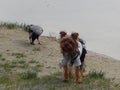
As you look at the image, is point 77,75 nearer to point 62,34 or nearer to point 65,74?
point 65,74

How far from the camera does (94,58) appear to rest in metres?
16.5

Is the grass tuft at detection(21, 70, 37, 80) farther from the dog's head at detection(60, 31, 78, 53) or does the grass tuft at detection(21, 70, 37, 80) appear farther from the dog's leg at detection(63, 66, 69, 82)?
the dog's head at detection(60, 31, 78, 53)

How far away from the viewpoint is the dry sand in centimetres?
1425

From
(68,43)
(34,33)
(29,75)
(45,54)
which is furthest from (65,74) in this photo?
(34,33)

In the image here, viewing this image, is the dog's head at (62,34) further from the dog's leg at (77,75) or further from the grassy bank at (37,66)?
the grassy bank at (37,66)

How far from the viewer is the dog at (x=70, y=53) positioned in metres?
11.1

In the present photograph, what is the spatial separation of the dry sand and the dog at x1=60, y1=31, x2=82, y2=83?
50.9 inches

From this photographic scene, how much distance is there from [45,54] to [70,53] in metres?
5.04

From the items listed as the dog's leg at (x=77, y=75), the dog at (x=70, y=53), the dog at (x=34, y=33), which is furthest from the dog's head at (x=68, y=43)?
the dog at (x=34, y=33)

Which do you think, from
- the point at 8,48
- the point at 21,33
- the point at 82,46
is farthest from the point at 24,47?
the point at 82,46

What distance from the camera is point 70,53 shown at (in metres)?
11.4

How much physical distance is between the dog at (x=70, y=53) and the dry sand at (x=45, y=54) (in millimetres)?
1292

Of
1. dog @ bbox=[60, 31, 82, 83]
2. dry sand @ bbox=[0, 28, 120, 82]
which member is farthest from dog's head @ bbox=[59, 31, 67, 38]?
dry sand @ bbox=[0, 28, 120, 82]

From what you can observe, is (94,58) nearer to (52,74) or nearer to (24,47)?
(24,47)
